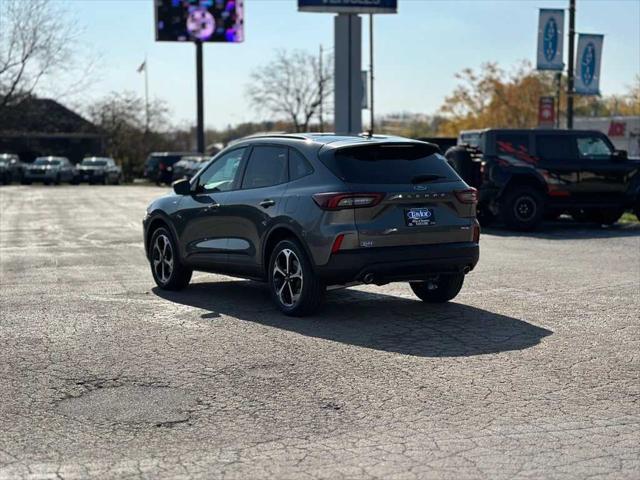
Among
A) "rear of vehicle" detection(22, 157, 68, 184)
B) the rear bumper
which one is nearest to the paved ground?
the rear bumper

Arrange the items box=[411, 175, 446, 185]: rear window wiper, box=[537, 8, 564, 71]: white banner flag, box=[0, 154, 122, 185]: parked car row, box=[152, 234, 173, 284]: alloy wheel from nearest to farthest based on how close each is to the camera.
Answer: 1. box=[411, 175, 446, 185]: rear window wiper
2. box=[152, 234, 173, 284]: alloy wheel
3. box=[537, 8, 564, 71]: white banner flag
4. box=[0, 154, 122, 185]: parked car row

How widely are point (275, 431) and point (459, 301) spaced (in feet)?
15.6

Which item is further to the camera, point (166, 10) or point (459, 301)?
point (166, 10)

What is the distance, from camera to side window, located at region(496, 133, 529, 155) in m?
19.4

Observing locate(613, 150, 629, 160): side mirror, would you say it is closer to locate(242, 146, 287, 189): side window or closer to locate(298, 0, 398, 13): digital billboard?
locate(242, 146, 287, 189): side window

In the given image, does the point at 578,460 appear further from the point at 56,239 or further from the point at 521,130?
the point at 521,130

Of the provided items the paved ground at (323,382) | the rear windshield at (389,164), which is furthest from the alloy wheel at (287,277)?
the rear windshield at (389,164)

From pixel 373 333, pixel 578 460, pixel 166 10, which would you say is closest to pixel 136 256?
pixel 373 333

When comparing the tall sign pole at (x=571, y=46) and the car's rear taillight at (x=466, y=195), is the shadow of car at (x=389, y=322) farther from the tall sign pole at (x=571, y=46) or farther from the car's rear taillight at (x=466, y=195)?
the tall sign pole at (x=571, y=46)

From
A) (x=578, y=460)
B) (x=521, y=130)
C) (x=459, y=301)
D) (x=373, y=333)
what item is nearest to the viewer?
(x=578, y=460)

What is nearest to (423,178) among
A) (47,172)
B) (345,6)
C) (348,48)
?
(345,6)

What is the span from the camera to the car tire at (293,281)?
875cm

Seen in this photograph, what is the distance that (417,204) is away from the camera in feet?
28.7

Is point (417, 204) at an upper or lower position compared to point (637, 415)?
upper
